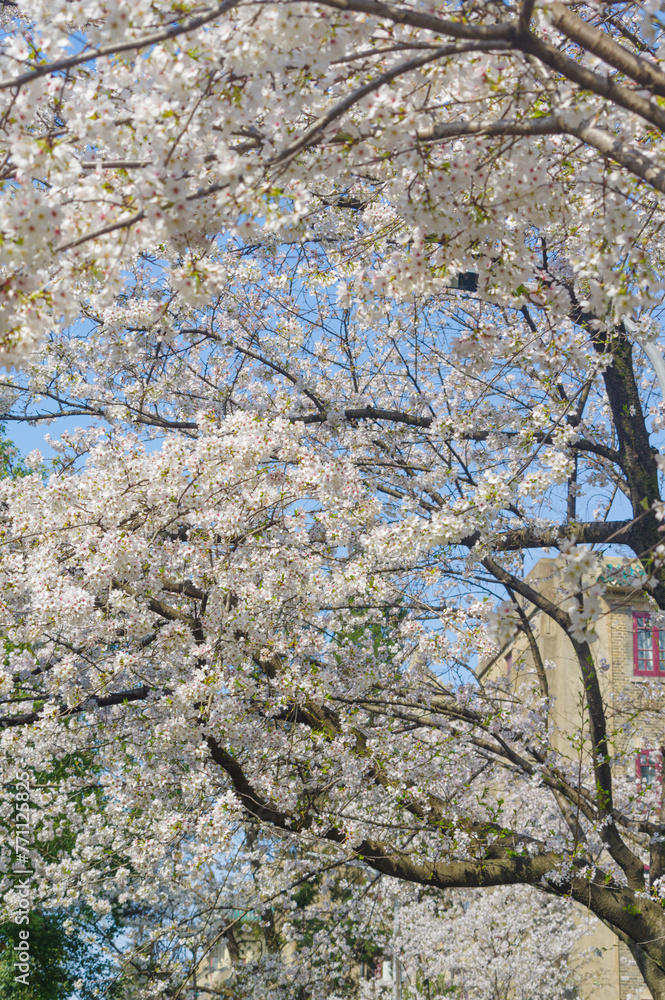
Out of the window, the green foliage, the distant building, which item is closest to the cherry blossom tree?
the green foliage

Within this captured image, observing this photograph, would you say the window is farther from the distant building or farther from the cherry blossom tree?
the cherry blossom tree

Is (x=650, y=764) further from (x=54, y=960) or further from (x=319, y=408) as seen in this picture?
(x=54, y=960)

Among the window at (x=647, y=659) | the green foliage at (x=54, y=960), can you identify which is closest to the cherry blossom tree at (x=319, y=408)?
the green foliage at (x=54, y=960)

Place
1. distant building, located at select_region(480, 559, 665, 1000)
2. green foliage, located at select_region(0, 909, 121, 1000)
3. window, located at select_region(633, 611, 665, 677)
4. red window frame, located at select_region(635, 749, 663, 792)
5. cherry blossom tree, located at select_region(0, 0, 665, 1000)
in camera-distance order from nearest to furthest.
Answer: cherry blossom tree, located at select_region(0, 0, 665, 1000) < red window frame, located at select_region(635, 749, 663, 792) < green foliage, located at select_region(0, 909, 121, 1000) < distant building, located at select_region(480, 559, 665, 1000) < window, located at select_region(633, 611, 665, 677)

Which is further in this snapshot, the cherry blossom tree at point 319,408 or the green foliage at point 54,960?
the green foliage at point 54,960

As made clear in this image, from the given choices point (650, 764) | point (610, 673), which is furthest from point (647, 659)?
point (650, 764)

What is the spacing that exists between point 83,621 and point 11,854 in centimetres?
725

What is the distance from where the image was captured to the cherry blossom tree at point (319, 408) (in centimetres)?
287

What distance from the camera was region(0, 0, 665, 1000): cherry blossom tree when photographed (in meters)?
2.87

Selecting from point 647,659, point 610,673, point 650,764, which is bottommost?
point 650,764

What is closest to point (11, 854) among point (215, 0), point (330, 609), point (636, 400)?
point (330, 609)

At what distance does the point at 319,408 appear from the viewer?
23.9 feet

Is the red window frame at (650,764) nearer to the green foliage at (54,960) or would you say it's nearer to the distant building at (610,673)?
the distant building at (610,673)

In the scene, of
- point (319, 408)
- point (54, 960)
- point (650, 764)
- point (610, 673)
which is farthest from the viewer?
point (610, 673)
